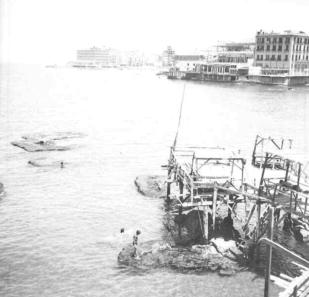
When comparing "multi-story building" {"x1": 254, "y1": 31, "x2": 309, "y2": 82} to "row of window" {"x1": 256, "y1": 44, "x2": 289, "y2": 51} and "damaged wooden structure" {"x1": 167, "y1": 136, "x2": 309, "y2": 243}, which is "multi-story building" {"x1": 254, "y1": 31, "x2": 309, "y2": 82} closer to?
"row of window" {"x1": 256, "y1": 44, "x2": 289, "y2": 51}

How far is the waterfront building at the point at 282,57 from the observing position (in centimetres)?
13975

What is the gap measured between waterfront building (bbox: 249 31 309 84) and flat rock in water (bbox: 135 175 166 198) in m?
114

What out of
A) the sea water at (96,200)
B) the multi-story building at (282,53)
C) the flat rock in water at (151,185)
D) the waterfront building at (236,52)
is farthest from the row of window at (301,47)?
the flat rock in water at (151,185)

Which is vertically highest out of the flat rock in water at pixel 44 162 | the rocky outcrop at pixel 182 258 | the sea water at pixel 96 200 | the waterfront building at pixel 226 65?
the waterfront building at pixel 226 65

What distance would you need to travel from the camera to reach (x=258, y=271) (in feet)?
71.8

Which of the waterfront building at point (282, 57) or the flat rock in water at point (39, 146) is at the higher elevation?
the waterfront building at point (282, 57)

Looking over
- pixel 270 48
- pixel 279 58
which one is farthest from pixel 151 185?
pixel 270 48

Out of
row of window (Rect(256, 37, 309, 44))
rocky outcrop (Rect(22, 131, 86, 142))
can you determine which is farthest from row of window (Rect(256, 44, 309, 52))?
rocky outcrop (Rect(22, 131, 86, 142))

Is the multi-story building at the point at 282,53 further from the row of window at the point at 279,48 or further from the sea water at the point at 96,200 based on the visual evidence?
the sea water at the point at 96,200

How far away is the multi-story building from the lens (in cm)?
13936

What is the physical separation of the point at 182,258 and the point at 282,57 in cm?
13177

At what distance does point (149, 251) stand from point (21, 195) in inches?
602

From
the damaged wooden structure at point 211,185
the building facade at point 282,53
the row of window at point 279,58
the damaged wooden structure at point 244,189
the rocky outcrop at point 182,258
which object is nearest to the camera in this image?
the rocky outcrop at point 182,258

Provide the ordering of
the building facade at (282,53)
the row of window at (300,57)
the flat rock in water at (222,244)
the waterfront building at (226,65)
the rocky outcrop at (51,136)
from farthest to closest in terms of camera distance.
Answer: the waterfront building at (226,65) → the row of window at (300,57) → the building facade at (282,53) → the rocky outcrop at (51,136) → the flat rock in water at (222,244)
